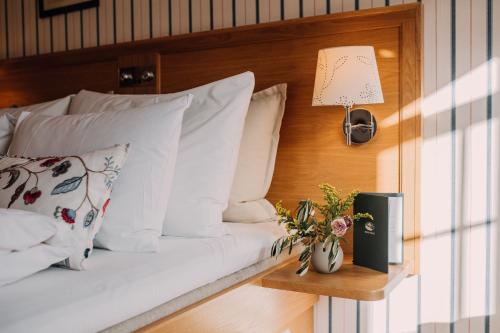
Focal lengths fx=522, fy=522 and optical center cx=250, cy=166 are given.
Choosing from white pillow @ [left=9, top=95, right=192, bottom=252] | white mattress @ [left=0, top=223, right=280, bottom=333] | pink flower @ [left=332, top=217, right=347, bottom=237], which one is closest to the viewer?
white mattress @ [left=0, top=223, right=280, bottom=333]

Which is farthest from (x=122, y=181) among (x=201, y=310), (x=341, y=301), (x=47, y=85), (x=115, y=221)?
(x=47, y=85)

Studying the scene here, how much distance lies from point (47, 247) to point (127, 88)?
140 centimetres

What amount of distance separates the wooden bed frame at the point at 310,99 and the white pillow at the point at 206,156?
27 cm

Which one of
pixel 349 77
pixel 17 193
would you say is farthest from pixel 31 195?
pixel 349 77

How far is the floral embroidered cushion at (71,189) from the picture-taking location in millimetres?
1194

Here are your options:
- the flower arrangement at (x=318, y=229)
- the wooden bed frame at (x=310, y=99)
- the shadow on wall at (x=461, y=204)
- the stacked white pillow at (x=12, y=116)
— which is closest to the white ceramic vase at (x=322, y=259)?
the flower arrangement at (x=318, y=229)

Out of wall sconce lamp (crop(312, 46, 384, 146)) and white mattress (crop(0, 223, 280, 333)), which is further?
wall sconce lamp (crop(312, 46, 384, 146))

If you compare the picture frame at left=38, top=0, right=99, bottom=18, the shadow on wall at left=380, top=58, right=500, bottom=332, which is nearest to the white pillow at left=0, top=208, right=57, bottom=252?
the shadow on wall at left=380, top=58, right=500, bottom=332

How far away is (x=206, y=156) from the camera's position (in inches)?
64.8

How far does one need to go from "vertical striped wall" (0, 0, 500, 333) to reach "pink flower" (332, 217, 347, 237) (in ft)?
1.54

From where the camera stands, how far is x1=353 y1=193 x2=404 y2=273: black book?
5.07 ft

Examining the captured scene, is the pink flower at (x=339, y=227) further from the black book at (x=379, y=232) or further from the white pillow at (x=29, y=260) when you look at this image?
the white pillow at (x=29, y=260)

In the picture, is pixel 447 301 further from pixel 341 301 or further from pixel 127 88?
pixel 127 88

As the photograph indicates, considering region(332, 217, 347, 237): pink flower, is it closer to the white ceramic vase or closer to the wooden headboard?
the white ceramic vase
